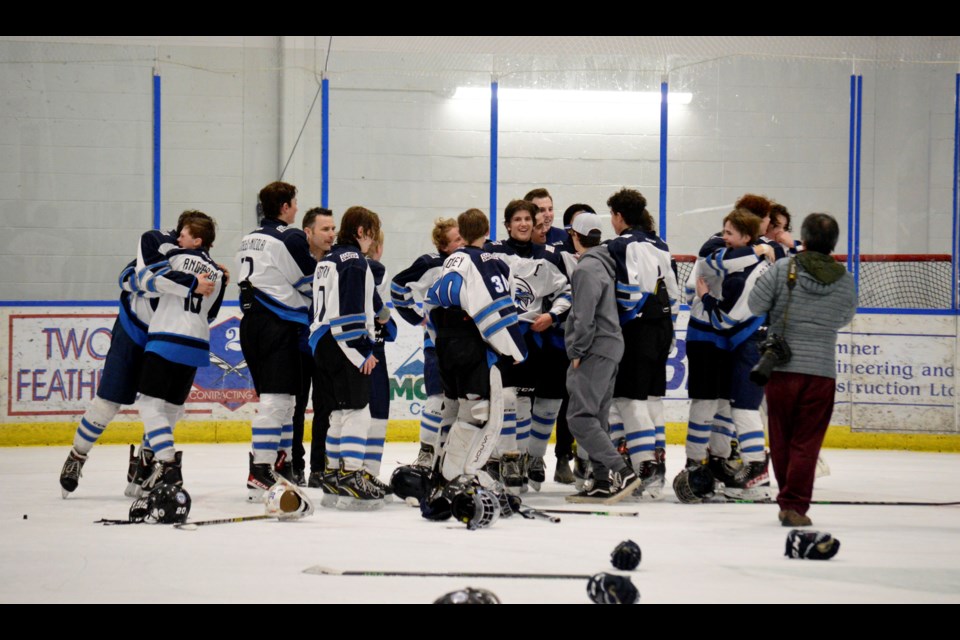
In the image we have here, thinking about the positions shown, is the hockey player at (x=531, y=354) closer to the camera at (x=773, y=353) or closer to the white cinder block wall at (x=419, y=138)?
the camera at (x=773, y=353)

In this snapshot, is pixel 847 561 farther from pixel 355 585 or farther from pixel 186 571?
pixel 186 571

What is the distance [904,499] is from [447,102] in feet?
16.0

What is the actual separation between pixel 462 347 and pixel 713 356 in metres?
1.42

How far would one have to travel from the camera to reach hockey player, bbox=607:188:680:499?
221 inches

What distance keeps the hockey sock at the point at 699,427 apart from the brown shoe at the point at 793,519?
1.20 metres

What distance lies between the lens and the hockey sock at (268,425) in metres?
5.63

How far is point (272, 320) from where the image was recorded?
570cm

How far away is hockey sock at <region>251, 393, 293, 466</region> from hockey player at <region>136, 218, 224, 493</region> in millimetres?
341

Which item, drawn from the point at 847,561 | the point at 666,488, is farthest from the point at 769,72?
the point at 847,561

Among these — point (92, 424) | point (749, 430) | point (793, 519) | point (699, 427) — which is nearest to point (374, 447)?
point (92, 424)

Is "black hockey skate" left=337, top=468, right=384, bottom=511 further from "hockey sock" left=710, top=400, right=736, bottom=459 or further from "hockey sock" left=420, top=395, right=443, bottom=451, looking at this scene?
"hockey sock" left=710, top=400, right=736, bottom=459

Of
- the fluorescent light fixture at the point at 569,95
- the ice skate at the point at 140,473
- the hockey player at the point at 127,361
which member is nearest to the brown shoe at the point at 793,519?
the hockey player at the point at 127,361
